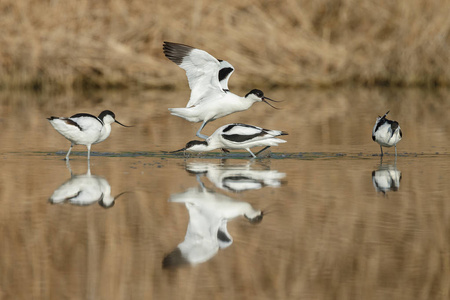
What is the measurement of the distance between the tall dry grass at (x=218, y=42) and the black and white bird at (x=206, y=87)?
926 cm

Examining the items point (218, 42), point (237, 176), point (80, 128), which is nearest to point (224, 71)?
point (80, 128)

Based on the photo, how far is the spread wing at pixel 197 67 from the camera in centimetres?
1106

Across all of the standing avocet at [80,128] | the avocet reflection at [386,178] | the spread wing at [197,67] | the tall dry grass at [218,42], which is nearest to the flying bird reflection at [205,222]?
the avocet reflection at [386,178]

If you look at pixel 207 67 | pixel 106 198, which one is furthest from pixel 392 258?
pixel 207 67

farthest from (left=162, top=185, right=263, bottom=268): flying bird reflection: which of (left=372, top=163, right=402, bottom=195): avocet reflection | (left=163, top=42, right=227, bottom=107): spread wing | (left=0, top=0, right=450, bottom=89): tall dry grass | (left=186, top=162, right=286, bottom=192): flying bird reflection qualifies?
(left=0, top=0, right=450, bottom=89): tall dry grass

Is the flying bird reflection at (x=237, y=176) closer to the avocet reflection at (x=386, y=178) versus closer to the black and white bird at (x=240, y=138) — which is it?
the black and white bird at (x=240, y=138)

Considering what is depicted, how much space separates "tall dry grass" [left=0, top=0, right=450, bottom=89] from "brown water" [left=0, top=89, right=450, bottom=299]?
30.4ft

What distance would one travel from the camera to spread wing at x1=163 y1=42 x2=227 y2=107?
11.1 metres

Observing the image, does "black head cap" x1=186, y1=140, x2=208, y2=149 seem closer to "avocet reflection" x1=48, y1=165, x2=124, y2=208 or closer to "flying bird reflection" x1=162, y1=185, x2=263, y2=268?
"avocet reflection" x1=48, y1=165, x2=124, y2=208

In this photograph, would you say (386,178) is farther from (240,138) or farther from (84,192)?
(84,192)

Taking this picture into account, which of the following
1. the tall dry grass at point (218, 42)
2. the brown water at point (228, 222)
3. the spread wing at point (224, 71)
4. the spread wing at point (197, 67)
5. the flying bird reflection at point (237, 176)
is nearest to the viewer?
the brown water at point (228, 222)

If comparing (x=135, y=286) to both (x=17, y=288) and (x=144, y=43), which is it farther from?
(x=144, y=43)

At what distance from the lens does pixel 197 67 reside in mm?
11289

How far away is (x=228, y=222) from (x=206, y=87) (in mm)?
5840
